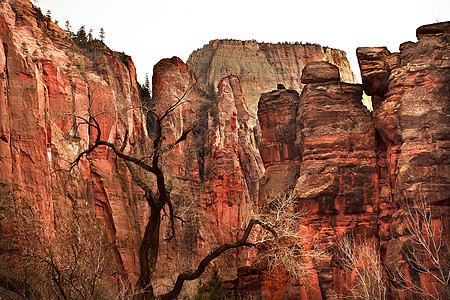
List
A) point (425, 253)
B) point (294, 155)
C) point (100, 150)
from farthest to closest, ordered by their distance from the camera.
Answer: point (100, 150)
point (294, 155)
point (425, 253)

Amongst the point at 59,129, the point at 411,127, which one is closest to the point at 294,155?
the point at 411,127

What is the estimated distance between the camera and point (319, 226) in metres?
40.1

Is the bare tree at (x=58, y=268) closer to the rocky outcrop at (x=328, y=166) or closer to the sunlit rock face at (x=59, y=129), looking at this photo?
the sunlit rock face at (x=59, y=129)

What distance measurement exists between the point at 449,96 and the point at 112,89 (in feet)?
112

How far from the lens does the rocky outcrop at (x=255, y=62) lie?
107 meters

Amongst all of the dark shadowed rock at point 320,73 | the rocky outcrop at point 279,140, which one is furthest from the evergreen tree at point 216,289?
the dark shadowed rock at point 320,73

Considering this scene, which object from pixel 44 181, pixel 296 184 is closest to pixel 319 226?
pixel 296 184

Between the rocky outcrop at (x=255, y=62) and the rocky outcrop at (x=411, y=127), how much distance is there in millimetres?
59598

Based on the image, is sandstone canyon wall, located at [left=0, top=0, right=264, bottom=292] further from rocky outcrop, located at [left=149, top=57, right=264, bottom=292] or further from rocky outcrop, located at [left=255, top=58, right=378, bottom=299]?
rocky outcrop, located at [left=255, top=58, right=378, bottom=299]

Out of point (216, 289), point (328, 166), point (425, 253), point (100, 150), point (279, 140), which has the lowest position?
point (216, 289)

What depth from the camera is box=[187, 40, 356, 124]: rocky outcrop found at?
10694cm

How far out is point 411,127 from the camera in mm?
37750

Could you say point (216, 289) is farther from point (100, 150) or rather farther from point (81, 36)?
point (81, 36)

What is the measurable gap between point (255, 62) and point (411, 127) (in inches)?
3005
